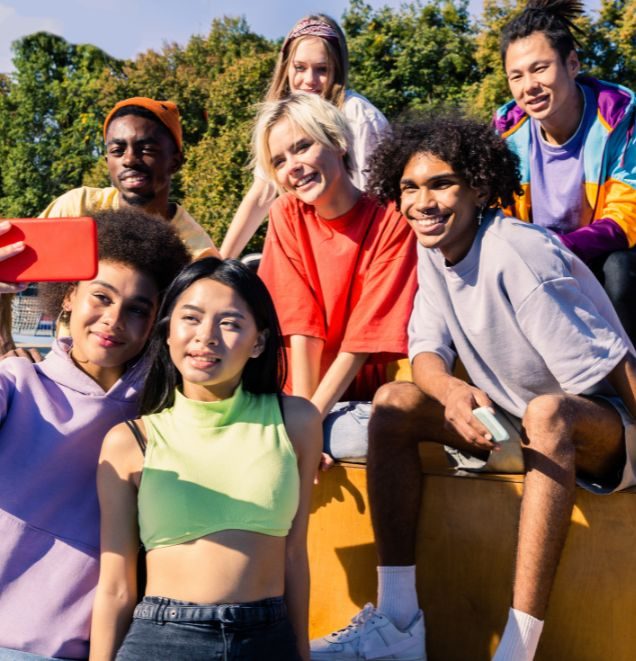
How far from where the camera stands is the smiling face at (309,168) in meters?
3.54

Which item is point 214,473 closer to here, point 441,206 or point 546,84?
point 441,206

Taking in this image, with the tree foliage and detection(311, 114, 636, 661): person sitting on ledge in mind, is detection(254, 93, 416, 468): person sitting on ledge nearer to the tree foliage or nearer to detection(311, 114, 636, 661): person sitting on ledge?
detection(311, 114, 636, 661): person sitting on ledge

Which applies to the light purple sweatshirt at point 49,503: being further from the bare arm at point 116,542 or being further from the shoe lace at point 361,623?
the shoe lace at point 361,623

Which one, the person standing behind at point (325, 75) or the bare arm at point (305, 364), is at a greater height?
the person standing behind at point (325, 75)

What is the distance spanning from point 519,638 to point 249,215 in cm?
292

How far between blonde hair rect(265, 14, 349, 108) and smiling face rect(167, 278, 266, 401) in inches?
83.6

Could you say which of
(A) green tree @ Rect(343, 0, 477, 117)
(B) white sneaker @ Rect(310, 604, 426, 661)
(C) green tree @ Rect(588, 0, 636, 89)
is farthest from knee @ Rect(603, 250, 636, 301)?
(A) green tree @ Rect(343, 0, 477, 117)

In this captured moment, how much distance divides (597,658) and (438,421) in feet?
2.95

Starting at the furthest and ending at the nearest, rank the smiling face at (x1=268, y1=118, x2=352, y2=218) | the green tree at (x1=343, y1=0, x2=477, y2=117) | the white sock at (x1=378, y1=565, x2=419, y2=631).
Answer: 1. the green tree at (x1=343, y1=0, x2=477, y2=117)
2. the smiling face at (x1=268, y1=118, x2=352, y2=218)
3. the white sock at (x1=378, y1=565, x2=419, y2=631)

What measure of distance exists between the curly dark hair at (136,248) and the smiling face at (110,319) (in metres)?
0.04

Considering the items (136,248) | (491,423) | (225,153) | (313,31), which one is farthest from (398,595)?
(225,153)

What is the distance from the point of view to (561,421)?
2656 mm

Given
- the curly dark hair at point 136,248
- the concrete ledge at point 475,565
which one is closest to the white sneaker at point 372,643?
the concrete ledge at point 475,565

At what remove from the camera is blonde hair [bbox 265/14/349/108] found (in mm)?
4406
